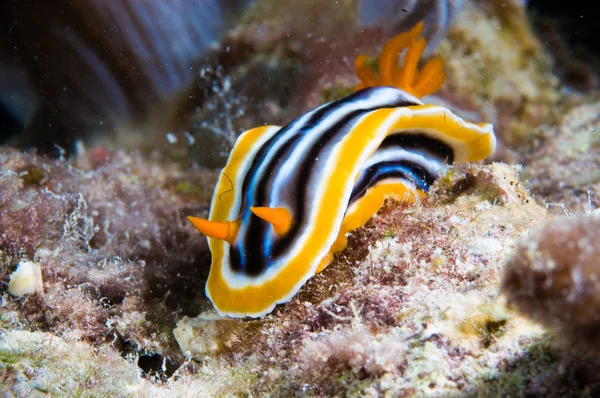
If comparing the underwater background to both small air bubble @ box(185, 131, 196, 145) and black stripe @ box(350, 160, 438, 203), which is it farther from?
black stripe @ box(350, 160, 438, 203)

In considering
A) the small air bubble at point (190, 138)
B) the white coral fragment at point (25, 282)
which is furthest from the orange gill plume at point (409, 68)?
the white coral fragment at point (25, 282)

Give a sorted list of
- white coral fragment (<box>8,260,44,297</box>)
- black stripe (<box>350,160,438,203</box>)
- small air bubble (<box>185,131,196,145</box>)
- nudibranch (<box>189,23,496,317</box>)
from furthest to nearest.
A: small air bubble (<box>185,131,196,145</box>) < black stripe (<box>350,160,438,203</box>) < white coral fragment (<box>8,260,44,297</box>) < nudibranch (<box>189,23,496,317</box>)

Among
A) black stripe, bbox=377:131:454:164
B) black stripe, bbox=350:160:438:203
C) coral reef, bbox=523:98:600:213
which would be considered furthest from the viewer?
coral reef, bbox=523:98:600:213

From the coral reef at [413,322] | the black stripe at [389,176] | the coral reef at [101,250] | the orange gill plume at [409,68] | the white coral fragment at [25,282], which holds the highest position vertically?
the orange gill plume at [409,68]

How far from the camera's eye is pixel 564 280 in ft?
3.80

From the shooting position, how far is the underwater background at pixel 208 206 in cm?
168

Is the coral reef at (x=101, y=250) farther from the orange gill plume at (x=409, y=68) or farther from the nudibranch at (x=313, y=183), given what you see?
the orange gill plume at (x=409, y=68)

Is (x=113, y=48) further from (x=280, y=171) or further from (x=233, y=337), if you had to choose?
(x=233, y=337)

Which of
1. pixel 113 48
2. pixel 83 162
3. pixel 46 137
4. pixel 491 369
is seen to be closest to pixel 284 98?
pixel 113 48

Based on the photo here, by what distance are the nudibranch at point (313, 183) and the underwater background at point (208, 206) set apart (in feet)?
0.62

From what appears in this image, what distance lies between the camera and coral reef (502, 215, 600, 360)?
1130mm

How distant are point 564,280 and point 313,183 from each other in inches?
60.1

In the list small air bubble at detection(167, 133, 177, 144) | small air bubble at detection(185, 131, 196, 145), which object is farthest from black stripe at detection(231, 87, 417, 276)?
small air bubble at detection(167, 133, 177, 144)

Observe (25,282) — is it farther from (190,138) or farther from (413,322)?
(190,138)
